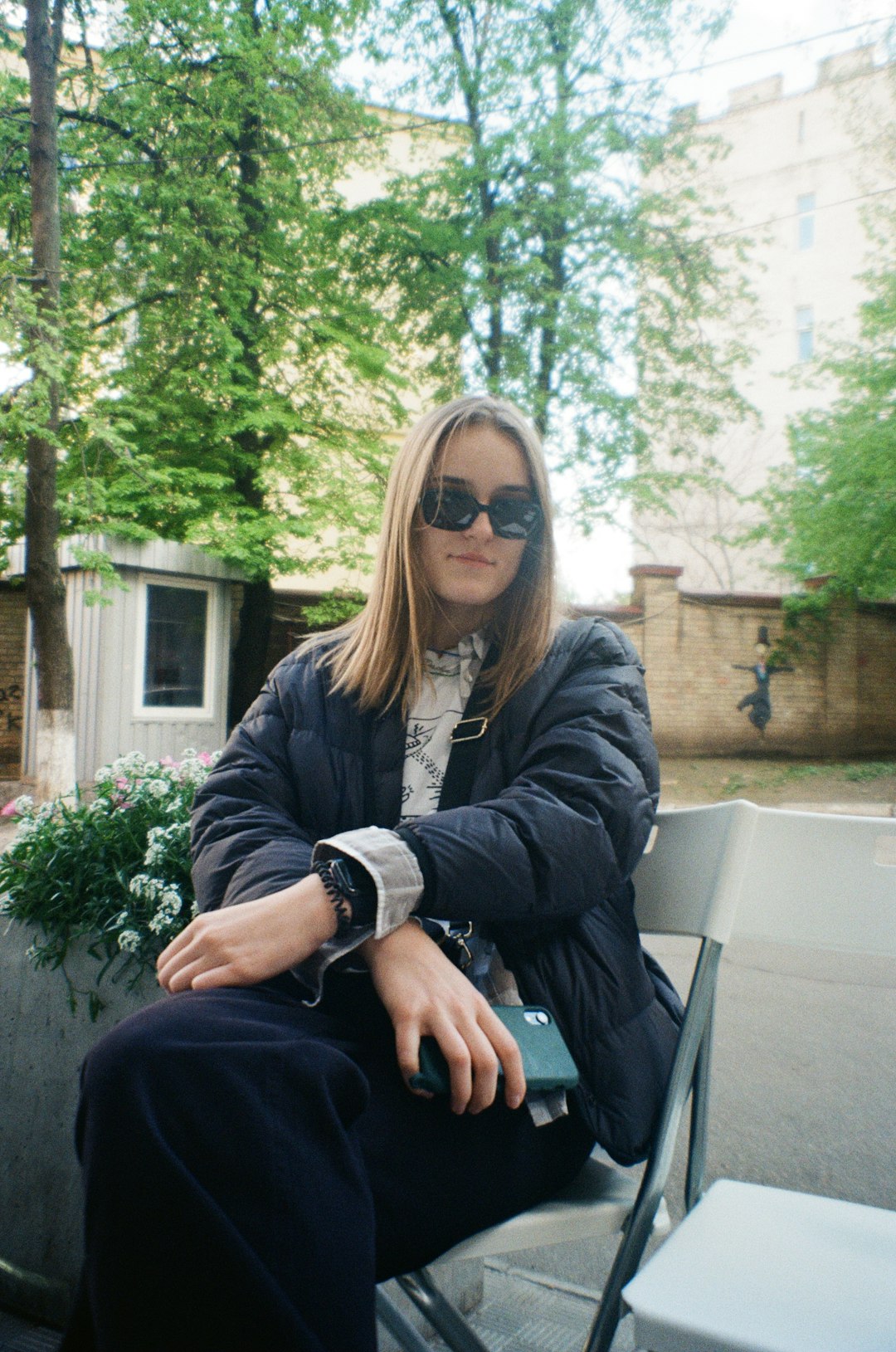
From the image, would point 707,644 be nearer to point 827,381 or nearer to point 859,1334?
point 827,381

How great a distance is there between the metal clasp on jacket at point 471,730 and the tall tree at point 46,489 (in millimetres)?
8600

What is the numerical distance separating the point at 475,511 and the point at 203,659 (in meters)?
11.3

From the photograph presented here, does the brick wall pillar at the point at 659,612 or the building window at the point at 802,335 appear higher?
the building window at the point at 802,335

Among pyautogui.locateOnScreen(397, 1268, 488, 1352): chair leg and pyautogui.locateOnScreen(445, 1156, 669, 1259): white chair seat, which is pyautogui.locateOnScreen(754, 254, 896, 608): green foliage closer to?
pyautogui.locateOnScreen(445, 1156, 669, 1259): white chair seat

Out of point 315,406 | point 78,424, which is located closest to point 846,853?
point 78,424

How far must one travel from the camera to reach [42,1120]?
5.98 ft

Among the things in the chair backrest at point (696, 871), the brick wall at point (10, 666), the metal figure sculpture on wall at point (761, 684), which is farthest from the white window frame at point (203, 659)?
the chair backrest at point (696, 871)

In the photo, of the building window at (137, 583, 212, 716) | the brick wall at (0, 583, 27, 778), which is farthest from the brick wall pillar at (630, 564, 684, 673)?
the brick wall at (0, 583, 27, 778)

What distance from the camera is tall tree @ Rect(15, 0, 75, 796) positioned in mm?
9484

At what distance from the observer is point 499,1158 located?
3.67 feet

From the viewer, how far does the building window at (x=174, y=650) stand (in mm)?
11672

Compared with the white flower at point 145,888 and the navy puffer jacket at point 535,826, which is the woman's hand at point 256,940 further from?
the white flower at point 145,888

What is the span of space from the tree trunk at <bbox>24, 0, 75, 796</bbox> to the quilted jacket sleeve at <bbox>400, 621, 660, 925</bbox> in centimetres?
886

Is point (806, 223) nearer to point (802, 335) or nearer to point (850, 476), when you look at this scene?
point (802, 335)
